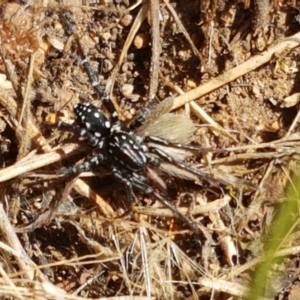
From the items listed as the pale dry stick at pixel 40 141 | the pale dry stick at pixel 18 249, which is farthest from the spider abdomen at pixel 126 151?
the pale dry stick at pixel 18 249

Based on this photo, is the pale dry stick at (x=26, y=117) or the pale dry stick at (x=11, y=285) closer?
the pale dry stick at (x=11, y=285)

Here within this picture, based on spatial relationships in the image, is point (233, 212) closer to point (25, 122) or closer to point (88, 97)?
point (88, 97)

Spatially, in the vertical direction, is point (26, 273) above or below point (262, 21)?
below

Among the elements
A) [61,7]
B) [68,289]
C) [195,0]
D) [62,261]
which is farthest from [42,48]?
[68,289]

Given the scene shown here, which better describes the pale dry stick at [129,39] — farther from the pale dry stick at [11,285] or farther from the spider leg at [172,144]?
the pale dry stick at [11,285]

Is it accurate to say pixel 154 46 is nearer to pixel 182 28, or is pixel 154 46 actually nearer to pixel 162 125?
pixel 182 28

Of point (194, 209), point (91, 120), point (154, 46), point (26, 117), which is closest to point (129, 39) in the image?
point (154, 46)
